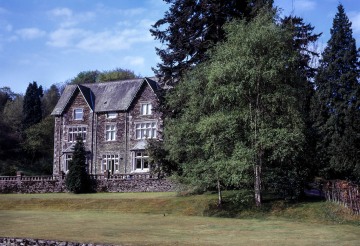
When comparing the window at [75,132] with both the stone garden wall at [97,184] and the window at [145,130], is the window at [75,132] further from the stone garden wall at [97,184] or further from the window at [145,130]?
the stone garden wall at [97,184]

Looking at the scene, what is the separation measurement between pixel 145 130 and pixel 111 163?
612cm

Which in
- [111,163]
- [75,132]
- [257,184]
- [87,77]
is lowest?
[257,184]

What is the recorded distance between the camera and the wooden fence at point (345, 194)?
75.8ft

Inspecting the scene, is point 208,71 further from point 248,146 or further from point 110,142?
point 110,142

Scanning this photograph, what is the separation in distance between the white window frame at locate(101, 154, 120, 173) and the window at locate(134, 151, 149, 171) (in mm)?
2712

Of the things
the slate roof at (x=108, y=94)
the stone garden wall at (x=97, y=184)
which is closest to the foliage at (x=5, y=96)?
the slate roof at (x=108, y=94)

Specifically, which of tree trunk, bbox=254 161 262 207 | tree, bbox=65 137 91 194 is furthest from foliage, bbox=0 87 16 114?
tree trunk, bbox=254 161 262 207

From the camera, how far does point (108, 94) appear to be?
189ft

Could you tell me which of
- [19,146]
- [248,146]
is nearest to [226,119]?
[248,146]

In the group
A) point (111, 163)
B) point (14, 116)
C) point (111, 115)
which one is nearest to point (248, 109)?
point (111, 115)

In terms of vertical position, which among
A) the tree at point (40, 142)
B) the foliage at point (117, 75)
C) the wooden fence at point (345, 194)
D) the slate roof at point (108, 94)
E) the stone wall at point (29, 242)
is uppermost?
the foliage at point (117, 75)

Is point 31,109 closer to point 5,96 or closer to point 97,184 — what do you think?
point 5,96

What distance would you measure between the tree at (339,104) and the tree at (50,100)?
66.4m

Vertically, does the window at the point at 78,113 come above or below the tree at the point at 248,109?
above
